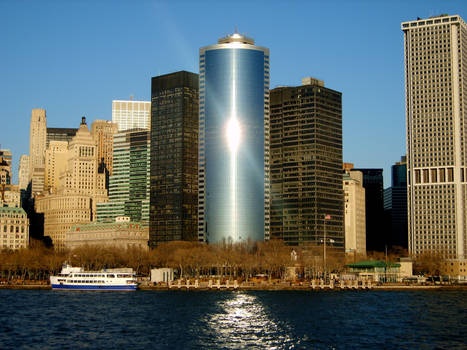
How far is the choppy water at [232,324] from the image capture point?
110375 millimetres

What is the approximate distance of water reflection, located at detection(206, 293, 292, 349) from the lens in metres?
110

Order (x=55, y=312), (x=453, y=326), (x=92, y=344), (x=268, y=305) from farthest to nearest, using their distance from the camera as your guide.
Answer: (x=268, y=305) < (x=55, y=312) < (x=453, y=326) < (x=92, y=344)

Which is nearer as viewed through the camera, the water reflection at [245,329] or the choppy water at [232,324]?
the water reflection at [245,329]

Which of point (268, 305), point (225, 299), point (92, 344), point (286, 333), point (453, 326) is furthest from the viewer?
point (225, 299)

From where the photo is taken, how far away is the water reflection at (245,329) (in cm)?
11007

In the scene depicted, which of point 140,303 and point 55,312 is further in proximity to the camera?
point 140,303

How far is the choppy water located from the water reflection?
15 cm

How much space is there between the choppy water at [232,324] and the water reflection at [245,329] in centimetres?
15

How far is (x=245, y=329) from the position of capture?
125562 mm

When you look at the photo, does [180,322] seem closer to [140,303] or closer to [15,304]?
[140,303]

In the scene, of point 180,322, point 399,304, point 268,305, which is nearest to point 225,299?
point 268,305

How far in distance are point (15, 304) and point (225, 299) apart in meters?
50.5

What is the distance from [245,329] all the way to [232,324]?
692cm

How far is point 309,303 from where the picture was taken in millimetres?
177750
